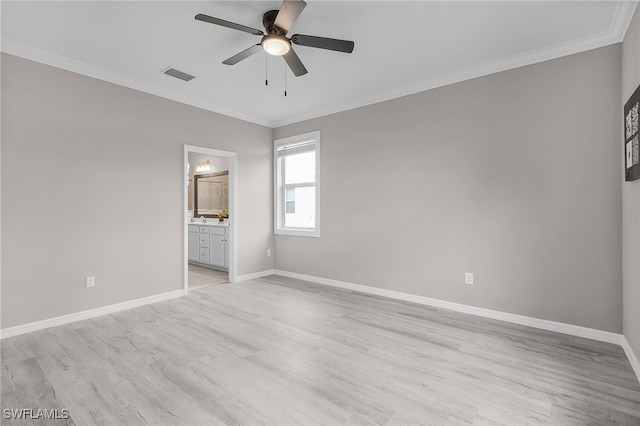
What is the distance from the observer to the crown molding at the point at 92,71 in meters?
2.91

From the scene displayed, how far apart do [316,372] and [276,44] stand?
8.15ft

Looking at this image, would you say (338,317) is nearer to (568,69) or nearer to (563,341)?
(563,341)

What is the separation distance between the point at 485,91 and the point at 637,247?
79.0 inches

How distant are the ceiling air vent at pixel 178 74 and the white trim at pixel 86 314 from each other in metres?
2.71

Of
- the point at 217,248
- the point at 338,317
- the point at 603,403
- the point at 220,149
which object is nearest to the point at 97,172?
the point at 220,149

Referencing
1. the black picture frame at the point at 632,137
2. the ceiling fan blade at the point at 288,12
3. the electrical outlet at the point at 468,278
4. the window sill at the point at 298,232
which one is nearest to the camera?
the ceiling fan blade at the point at 288,12

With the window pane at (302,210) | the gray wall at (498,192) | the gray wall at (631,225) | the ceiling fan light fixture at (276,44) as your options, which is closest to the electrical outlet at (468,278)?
the gray wall at (498,192)

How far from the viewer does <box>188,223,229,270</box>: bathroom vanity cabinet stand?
5641 mm

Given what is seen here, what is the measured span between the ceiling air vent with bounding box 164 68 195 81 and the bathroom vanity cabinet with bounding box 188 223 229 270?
262 cm

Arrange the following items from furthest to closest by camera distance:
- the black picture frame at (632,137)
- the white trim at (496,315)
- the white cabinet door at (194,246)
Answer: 1. the white cabinet door at (194,246)
2. the white trim at (496,315)
3. the black picture frame at (632,137)

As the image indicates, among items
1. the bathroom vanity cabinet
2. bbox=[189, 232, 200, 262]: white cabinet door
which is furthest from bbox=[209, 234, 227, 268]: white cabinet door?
bbox=[189, 232, 200, 262]: white cabinet door

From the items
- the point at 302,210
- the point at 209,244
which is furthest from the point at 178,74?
the point at 209,244

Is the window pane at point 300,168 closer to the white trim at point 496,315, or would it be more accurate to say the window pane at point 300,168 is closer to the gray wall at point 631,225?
the white trim at point 496,315

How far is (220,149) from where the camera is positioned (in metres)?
4.72
